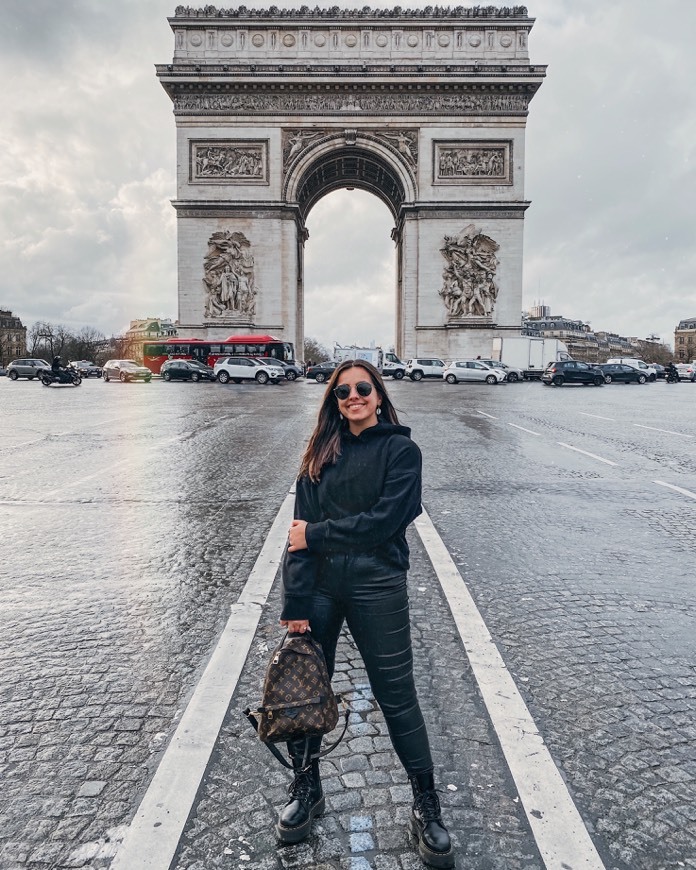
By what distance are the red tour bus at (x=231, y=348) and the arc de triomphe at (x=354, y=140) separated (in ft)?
2.31

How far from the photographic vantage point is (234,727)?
267 cm

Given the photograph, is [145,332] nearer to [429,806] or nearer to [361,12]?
[361,12]

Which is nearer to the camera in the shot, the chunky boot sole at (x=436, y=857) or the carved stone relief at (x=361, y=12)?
the chunky boot sole at (x=436, y=857)

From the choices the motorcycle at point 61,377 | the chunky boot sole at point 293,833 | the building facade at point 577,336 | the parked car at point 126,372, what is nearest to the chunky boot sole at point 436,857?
the chunky boot sole at point 293,833

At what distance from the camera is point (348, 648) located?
3.48 meters

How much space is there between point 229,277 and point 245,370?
5966 millimetres

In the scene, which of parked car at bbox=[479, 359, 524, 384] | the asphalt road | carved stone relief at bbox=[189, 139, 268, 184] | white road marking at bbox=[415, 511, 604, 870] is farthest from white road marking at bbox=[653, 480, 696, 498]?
carved stone relief at bbox=[189, 139, 268, 184]

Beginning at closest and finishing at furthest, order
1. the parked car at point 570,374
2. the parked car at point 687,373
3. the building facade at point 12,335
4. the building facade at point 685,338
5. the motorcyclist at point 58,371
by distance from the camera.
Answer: the motorcyclist at point 58,371
the parked car at point 570,374
the parked car at point 687,373
the building facade at point 12,335
the building facade at point 685,338

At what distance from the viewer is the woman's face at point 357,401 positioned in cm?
225

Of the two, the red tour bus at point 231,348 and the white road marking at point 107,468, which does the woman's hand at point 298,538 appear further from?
the red tour bus at point 231,348

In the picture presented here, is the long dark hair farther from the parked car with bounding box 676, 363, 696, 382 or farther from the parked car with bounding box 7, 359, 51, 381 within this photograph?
the parked car with bounding box 676, 363, 696, 382

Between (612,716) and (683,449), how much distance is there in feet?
31.9

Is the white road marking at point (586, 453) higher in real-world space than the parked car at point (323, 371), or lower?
lower

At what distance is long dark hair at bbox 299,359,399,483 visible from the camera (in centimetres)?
227
